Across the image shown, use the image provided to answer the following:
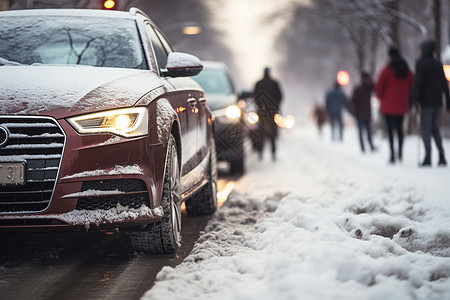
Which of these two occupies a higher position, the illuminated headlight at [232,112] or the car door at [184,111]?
the car door at [184,111]

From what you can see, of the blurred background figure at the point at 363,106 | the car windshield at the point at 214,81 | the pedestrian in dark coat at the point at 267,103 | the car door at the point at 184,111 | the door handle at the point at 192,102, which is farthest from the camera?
the blurred background figure at the point at 363,106

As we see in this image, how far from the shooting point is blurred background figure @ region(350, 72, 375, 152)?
18547 millimetres

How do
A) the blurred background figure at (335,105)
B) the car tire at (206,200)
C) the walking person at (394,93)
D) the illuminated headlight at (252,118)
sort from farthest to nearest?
the blurred background figure at (335,105), the illuminated headlight at (252,118), the walking person at (394,93), the car tire at (206,200)

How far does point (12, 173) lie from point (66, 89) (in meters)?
0.71

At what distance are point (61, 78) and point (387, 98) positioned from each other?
963 centimetres

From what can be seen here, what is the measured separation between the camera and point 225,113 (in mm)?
12125

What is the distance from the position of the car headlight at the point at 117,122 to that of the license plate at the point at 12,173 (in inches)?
17.2

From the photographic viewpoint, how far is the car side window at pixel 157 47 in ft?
21.4

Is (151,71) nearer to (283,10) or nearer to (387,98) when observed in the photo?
(387,98)

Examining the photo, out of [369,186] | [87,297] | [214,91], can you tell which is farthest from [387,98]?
[87,297]

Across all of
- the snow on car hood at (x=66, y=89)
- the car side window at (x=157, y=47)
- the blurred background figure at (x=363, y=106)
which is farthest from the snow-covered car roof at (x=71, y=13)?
the blurred background figure at (x=363, y=106)

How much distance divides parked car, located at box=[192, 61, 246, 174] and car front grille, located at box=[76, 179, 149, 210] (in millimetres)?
6783

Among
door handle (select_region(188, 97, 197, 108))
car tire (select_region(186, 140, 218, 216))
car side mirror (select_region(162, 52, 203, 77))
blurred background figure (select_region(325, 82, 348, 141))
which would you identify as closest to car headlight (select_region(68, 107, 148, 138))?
car side mirror (select_region(162, 52, 203, 77))

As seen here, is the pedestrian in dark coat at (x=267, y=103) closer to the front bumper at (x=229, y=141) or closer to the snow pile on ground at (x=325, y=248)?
the front bumper at (x=229, y=141)
